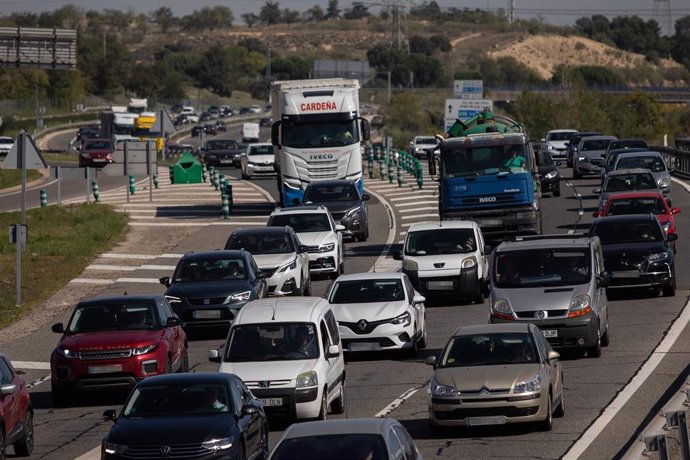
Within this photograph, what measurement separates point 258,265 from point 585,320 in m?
9.27

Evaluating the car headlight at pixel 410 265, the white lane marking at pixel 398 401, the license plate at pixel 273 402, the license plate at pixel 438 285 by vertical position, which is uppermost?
the license plate at pixel 273 402

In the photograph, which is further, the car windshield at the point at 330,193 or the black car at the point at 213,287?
the car windshield at the point at 330,193

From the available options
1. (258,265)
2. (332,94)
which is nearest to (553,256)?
(258,265)

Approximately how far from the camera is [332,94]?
4450cm

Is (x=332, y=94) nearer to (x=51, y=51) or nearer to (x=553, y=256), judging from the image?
(x=553, y=256)

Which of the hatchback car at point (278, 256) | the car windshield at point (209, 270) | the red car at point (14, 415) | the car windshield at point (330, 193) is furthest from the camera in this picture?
the car windshield at point (330, 193)

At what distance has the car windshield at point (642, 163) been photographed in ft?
160

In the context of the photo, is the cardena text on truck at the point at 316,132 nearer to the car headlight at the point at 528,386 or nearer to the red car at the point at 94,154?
the car headlight at the point at 528,386

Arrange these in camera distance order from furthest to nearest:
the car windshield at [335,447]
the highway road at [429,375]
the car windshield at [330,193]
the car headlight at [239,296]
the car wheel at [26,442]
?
the car windshield at [330,193]
the car headlight at [239,296]
the highway road at [429,375]
the car wheel at [26,442]
the car windshield at [335,447]

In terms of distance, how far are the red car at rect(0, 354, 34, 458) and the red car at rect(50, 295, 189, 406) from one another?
134 inches

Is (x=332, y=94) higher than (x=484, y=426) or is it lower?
higher

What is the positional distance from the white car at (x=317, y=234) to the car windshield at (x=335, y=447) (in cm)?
2327

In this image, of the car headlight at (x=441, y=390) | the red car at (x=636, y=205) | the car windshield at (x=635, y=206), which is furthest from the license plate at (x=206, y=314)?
the car windshield at (x=635, y=206)

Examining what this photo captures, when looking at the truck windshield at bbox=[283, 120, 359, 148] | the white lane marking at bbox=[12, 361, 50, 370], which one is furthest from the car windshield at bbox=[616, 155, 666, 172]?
the white lane marking at bbox=[12, 361, 50, 370]
